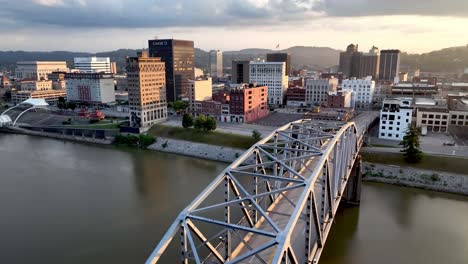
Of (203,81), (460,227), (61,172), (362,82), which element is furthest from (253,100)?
(460,227)

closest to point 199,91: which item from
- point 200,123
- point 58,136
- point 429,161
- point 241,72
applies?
point 200,123

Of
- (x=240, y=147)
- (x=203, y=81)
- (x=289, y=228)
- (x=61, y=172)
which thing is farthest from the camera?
(x=203, y=81)

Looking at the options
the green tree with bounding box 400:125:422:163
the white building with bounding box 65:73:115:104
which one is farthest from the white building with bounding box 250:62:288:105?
the green tree with bounding box 400:125:422:163

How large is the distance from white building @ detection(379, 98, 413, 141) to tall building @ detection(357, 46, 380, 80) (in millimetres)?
56584

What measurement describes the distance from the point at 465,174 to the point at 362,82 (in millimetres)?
28911

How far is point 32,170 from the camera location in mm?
23203

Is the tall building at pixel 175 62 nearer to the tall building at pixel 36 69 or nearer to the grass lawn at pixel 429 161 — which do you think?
the grass lawn at pixel 429 161

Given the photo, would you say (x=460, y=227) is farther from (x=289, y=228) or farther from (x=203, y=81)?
(x=203, y=81)

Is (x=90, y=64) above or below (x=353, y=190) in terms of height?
above

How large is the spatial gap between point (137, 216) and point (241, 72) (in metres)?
49.8

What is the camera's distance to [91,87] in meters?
Answer: 51.8

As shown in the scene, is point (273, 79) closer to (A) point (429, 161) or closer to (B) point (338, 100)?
(B) point (338, 100)

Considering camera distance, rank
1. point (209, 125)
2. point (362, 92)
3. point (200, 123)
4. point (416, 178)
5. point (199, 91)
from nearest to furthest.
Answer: point (416, 178), point (209, 125), point (200, 123), point (199, 91), point (362, 92)

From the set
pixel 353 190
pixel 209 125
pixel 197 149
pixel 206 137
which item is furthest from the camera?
pixel 209 125
